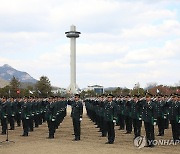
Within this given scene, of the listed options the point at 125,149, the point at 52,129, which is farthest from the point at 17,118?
the point at 125,149

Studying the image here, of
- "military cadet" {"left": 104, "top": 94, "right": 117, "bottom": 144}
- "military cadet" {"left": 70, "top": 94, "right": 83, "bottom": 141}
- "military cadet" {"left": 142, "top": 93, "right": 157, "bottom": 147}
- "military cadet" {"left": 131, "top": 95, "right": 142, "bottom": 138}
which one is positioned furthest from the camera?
"military cadet" {"left": 70, "top": 94, "right": 83, "bottom": 141}

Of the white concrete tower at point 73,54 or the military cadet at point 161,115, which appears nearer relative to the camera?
the military cadet at point 161,115

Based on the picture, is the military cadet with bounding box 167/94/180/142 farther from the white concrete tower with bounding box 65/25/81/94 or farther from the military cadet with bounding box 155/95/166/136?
the white concrete tower with bounding box 65/25/81/94

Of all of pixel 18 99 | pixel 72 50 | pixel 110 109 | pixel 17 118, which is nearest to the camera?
pixel 110 109

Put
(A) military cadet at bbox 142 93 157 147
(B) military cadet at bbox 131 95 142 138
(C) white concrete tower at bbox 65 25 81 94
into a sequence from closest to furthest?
(A) military cadet at bbox 142 93 157 147 < (B) military cadet at bbox 131 95 142 138 < (C) white concrete tower at bbox 65 25 81 94

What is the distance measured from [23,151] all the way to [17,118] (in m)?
11.2

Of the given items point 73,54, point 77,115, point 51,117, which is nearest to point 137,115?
point 77,115

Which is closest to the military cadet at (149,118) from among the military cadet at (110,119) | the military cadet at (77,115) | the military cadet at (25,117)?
the military cadet at (110,119)

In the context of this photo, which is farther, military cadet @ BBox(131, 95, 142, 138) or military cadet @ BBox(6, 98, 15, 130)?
military cadet @ BBox(6, 98, 15, 130)

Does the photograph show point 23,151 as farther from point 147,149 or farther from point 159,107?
point 159,107

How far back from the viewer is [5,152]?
499 inches

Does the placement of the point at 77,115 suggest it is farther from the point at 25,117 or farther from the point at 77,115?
the point at 25,117

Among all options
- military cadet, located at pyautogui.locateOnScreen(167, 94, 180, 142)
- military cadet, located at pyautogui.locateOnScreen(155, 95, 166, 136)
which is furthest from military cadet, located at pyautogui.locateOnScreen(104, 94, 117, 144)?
military cadet, located at pyautogui.locateOnScreen(155, 95, 166, 136)

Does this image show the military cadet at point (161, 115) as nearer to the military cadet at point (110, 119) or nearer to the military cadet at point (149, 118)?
the military cadet at point (110, 119)
